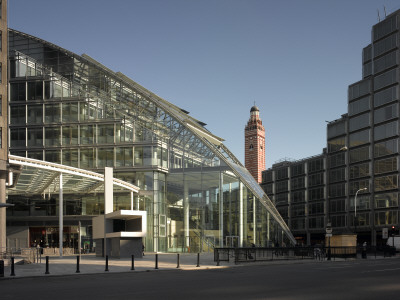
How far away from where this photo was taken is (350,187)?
345ft

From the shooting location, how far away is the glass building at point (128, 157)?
198 ft

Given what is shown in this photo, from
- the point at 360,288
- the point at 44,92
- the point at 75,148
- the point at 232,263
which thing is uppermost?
the point at 44,92

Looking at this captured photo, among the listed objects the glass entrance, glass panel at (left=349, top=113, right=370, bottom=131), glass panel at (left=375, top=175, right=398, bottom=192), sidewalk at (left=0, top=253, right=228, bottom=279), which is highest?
glass panel at (left=349, top=113, right=370, bottom=131)

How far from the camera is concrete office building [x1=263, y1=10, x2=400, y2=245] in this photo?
94625 millimetres

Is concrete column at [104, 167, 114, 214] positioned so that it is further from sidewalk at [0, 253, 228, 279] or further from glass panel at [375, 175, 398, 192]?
glass panel at [375, 175, 398, 192]

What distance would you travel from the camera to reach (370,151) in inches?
3922

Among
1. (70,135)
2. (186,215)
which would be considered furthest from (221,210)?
(70,135)

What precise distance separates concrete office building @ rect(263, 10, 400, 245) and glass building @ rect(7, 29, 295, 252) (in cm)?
3884

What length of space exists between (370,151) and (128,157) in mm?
53709

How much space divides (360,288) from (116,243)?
26982 mm

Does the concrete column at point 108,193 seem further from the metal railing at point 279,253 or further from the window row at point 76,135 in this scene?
the window row at point 76,135

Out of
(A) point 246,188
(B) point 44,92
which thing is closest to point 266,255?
(A) point 246,188

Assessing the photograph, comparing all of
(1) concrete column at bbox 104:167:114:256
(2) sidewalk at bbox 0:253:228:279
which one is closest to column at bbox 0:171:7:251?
(2) sidewalk at bbox 0:253:228:279

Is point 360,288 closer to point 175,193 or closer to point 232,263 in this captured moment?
point 232,263
